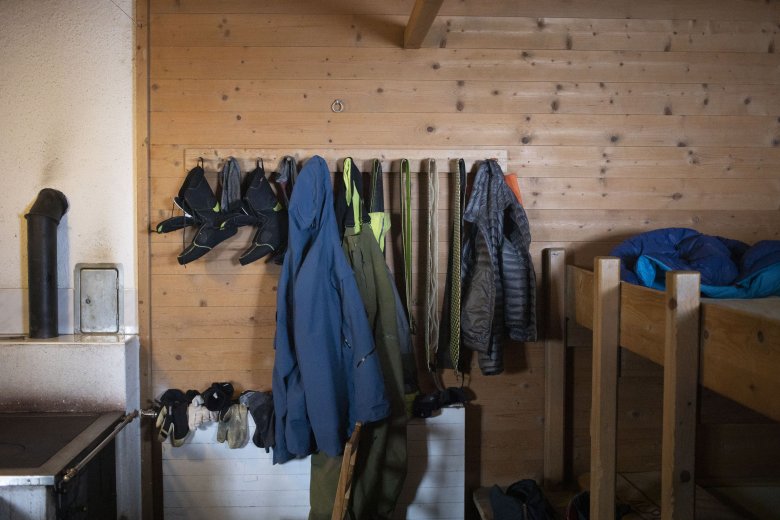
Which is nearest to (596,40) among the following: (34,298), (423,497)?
(423,497)

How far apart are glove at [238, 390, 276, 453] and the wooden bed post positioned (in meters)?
1.19

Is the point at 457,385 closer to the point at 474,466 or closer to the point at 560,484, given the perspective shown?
the point at 474,466

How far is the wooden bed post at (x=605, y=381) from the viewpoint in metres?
1.84

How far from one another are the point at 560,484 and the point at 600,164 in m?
1.40

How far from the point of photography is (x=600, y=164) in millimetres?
2535

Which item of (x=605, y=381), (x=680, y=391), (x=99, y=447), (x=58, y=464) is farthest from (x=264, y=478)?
(x=680, y=391)

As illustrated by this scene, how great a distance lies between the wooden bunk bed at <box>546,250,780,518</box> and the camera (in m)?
1.26

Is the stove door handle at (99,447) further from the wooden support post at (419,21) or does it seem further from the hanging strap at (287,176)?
the wooden support post at (419,21)

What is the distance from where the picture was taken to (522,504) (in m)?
2.17

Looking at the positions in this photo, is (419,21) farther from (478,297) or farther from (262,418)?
(262,418)

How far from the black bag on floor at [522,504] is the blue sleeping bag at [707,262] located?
3.01 feet

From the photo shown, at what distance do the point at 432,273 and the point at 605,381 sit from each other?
0.82 m

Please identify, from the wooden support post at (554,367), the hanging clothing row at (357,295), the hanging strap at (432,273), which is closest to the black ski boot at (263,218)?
the hanging clothing row at (357,295)

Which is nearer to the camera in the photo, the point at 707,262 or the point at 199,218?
the point at 707,262
